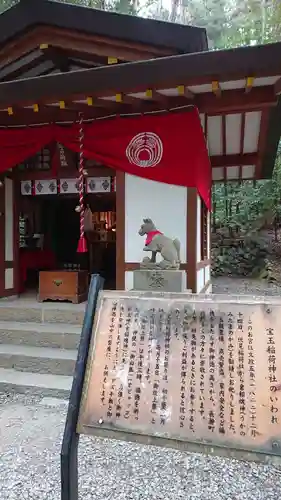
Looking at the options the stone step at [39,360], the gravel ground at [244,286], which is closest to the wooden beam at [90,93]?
the stone step at [39,360]

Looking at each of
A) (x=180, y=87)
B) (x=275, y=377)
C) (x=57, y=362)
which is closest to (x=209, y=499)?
(x=275, y=377)

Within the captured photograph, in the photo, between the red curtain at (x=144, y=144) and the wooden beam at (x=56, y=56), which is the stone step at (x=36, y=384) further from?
the wooden beam at (x=56, y=56)

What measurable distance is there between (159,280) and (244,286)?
7403 mm

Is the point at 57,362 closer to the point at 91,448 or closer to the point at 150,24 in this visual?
the point at 91,448

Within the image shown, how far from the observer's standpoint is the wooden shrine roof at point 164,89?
12.3 feet

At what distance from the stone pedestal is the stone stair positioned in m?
1.00

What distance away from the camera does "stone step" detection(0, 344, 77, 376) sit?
423 centimetres

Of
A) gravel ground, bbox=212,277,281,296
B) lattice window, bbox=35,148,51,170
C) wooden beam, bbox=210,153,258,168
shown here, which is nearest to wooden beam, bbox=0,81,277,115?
lattice window, bbox=35,148,51,170

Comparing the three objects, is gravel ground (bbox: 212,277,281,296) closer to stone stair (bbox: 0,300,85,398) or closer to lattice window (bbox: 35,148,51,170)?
lattice window (bbox: 35,148,51,170)

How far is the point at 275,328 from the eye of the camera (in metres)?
1.64

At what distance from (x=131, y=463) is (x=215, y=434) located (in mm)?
1405

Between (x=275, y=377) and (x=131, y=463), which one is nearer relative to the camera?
(x=275, y=377)

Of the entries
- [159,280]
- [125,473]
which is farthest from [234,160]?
[125,473]

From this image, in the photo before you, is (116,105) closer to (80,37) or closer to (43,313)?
(80,37)
